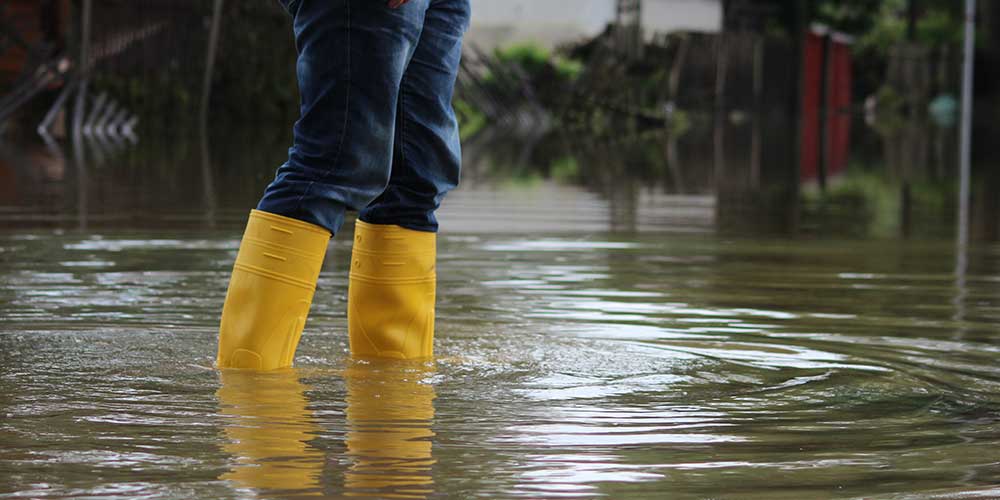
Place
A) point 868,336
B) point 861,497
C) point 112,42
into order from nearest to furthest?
point 861,497 → point 868,336 → point 112,42

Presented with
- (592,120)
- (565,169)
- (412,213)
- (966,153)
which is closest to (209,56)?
(565,169)

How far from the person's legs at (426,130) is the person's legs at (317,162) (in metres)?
0.18

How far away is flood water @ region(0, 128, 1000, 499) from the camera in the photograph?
7.68ft

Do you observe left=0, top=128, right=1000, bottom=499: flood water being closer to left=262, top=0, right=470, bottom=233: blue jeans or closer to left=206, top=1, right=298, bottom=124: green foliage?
Result: left=262, top=0, right=470, bottom=233: blue jeans

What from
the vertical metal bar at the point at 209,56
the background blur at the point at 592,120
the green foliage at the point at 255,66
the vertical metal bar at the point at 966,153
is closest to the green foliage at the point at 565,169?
the background blur at the point at 592,120

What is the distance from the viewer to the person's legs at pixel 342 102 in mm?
3115

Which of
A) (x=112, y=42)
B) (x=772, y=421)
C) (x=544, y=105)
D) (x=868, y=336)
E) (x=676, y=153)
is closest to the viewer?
(x=772, y=421)

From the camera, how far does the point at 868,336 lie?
385 centimetres

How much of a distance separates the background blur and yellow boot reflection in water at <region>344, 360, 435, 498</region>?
3.85 m

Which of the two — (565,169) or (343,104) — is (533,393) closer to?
(343,104)

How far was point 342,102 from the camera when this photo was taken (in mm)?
3129

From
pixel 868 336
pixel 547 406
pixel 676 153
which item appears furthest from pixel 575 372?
pixel 676 153

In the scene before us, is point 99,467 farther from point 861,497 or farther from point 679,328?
point 679,328

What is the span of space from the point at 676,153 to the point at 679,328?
1189 centimetres
